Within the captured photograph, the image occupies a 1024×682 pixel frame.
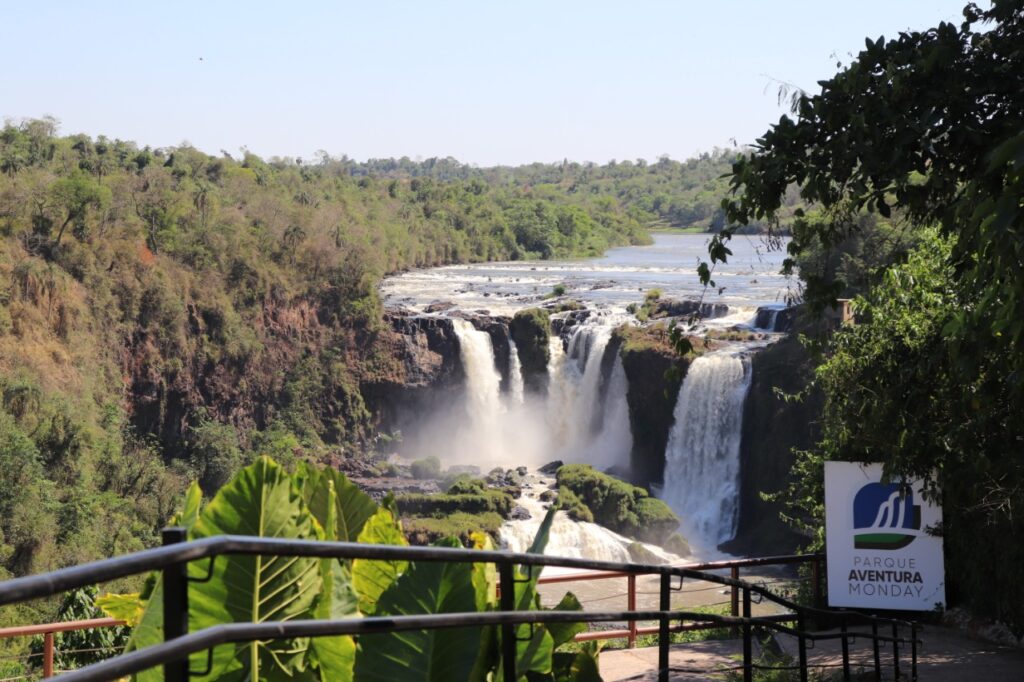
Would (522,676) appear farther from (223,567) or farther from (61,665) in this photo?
(61,665)

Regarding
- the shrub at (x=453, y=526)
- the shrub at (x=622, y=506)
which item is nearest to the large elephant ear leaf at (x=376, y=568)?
the shrub at (x=453, y=526)

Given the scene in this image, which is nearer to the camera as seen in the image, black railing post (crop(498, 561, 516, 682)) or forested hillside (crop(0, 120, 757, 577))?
black railing post (crop(498, 561, 516, 682))

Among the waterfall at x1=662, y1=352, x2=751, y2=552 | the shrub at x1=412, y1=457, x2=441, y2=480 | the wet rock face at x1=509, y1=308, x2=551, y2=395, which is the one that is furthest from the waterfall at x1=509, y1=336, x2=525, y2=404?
the waterfall at x1=662, y1=352, x2=751, y2=552

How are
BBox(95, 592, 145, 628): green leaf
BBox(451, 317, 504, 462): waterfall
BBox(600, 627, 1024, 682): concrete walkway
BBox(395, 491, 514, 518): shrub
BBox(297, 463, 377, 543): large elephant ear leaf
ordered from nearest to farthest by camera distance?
BBox(95, 592, 145, 628): green leaf, BBox(297, 463, 377, 543): large elephant ear leaf, BBox(600, 627, 1024, 682): concrete walkway, BBox(395, 491, 514, 518): shrub, BBox(451, 317, 504, 462): waterfall

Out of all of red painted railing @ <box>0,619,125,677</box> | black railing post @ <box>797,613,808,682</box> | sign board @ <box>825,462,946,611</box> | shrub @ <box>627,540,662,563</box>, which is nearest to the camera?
black railing post @ <box>797,613,808,682</box>

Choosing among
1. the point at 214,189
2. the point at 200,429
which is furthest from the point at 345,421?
the point at 214,189

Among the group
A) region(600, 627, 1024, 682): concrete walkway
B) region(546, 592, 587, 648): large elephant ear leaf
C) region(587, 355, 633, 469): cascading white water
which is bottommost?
region(587, 355, 633, 469): cascading white water

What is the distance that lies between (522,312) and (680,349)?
3277cm

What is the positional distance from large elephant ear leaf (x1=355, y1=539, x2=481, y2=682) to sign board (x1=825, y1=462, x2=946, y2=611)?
5.81 meters

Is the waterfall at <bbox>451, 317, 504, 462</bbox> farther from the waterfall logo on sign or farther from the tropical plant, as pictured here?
the tropical plant

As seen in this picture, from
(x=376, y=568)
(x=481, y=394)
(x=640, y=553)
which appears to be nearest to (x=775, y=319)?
(x=640, y=553)

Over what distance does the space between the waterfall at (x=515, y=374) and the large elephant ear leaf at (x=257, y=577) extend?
120 ft

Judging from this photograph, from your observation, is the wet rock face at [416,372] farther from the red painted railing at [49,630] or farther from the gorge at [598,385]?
the red painted railing at [49,630]

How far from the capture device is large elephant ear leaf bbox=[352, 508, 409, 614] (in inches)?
146
